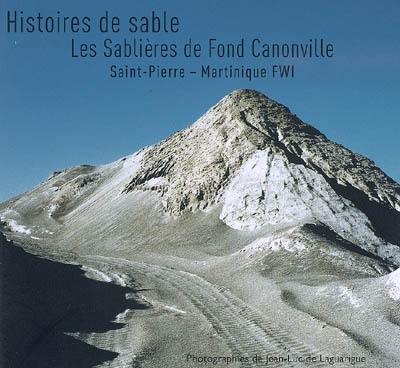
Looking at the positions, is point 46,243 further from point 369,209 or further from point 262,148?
point 369,209

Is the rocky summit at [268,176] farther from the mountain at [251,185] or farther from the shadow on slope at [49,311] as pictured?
the shadow on slope at [49,311]

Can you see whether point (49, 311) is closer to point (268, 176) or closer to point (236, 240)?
point (236, 240)

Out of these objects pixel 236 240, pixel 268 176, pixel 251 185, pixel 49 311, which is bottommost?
pixel 49 311

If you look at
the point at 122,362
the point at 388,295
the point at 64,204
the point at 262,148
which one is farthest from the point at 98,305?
the point at 64,204

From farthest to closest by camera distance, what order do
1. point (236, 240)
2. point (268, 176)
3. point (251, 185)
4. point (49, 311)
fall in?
1. point (251, 185)
2. point (268, 176)
3. point (236, 240)
4. point (49, 311)

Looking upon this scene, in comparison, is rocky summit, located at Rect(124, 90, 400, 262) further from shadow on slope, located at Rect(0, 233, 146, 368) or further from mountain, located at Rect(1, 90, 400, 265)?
shadow on slope, located at Rect(0, 233, 146, 368)

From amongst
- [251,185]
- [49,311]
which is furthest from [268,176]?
[49,311]

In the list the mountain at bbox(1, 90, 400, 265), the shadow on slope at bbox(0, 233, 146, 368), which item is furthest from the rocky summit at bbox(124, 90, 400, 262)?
the shadow on slope at bbox(0, 233, 146, 368)

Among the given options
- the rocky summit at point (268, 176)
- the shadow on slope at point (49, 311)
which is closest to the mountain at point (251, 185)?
the rocky summit at point (268, 176)
